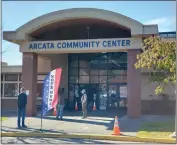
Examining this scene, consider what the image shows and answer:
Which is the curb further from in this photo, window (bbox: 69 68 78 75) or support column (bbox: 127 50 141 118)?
window (bbox: 69 68 78 75)

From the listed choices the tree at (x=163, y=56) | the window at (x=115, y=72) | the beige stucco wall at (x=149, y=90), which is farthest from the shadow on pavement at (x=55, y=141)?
the window at (x=115, y=72)

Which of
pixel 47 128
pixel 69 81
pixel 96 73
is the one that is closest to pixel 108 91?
pixel 96 73

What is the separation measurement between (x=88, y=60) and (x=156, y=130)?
487 inches

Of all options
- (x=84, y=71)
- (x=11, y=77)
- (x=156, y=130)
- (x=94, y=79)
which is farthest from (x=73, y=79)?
(x=156, y=130)

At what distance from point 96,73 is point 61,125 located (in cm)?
998

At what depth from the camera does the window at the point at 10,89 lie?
26172mm

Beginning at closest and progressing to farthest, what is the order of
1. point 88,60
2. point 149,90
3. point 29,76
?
point 29,76, point 149,90, point 88,60

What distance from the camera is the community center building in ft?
59.7

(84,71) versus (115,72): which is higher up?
(84,71)

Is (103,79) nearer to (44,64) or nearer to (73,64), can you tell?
(73,64)

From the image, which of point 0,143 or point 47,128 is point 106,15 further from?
point 0,143

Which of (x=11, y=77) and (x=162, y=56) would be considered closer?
(x=162, y=56)

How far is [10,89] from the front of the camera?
86.4 feet

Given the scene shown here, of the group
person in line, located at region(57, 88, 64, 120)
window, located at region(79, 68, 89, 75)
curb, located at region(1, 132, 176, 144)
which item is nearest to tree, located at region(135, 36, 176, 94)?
curb, located at region(1, 132, 176, 144)
